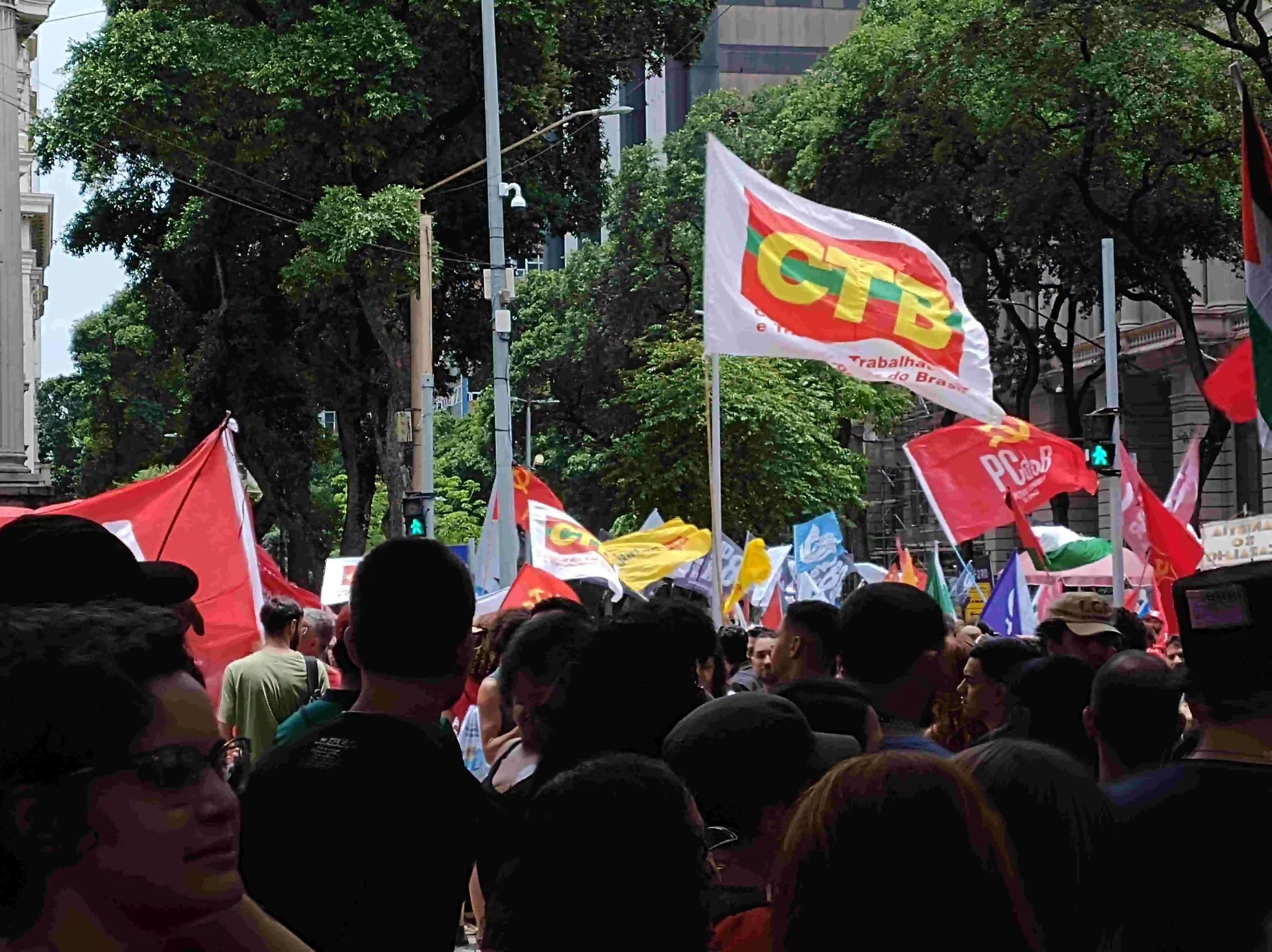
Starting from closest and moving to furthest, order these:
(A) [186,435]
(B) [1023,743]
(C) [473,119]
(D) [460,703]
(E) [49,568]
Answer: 1. (E) [49,568]
2. (B) [1023,743]
3. (D) [460,703]
4. (C) [473,119]
5. (A) [186,435]

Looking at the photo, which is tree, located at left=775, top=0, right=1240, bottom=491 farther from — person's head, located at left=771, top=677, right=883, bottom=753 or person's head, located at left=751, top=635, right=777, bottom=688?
person's head, located at left=771, top=677, right=883, bottom=753

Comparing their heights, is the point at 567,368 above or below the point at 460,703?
above

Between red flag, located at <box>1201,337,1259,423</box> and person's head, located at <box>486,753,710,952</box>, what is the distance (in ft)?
22.4

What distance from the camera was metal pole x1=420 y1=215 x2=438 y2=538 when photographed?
23625 mm

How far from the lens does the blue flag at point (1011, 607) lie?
1482 centimetres

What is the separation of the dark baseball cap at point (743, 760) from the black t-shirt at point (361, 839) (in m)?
0.46

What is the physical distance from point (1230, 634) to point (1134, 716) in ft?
2.15

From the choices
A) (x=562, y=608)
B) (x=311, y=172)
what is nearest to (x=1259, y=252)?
(x=562, y=608)

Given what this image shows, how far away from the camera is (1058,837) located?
3.10 m

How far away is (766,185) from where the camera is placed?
11789 mm

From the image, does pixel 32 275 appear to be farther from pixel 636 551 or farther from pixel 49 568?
pixel 49 568

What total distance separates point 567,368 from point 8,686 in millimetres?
46277

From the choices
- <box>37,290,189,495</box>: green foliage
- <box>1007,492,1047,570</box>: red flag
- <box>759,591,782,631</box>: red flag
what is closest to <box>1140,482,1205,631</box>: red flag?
<box>1007,492,1047,570</box>: red flag

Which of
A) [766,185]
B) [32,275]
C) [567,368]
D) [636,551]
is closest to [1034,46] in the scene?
[636,551]
